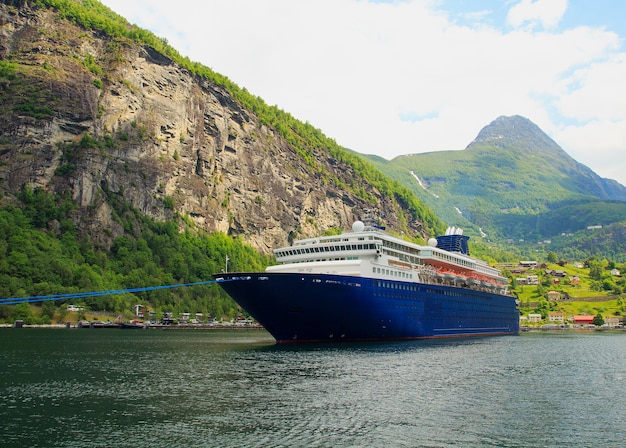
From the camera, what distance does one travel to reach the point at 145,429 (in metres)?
30.6

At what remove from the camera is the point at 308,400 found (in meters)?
37.8

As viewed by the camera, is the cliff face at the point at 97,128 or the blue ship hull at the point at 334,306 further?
the cliff face at the point at 97,128

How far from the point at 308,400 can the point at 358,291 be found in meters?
32.0

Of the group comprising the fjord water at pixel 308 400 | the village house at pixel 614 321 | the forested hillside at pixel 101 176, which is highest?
the forested hillside at pixel 101 176

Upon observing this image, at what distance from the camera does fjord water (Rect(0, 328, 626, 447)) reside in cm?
2969

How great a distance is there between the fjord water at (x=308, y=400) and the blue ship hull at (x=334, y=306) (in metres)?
5.70

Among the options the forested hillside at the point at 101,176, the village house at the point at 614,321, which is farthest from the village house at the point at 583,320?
the forested hillside at the point at 101,176

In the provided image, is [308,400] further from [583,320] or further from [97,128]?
[583,320]

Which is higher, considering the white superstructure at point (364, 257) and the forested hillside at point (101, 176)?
the forested hillside at point (101, 176)

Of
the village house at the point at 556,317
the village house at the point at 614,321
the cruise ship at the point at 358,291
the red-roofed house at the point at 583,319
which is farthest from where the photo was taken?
the village house at the point at 556,317

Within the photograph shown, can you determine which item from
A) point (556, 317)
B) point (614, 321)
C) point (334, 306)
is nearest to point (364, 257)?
point (334, 306)

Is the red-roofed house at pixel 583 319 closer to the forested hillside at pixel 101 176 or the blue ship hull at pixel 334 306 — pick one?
the forested hillside at pixel 101 176

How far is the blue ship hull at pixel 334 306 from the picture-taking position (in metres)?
64.8

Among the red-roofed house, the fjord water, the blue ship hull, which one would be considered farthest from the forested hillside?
the red-roofed house
